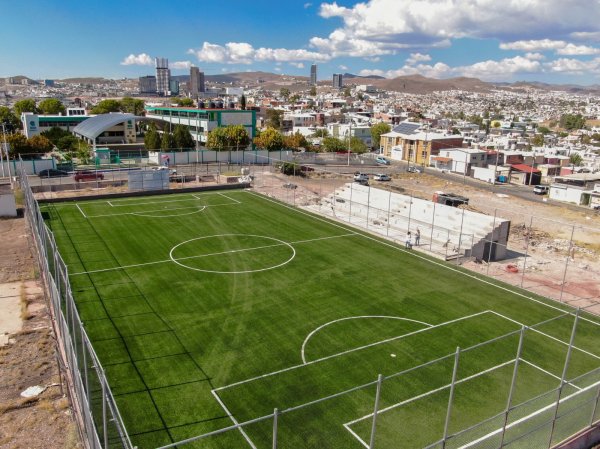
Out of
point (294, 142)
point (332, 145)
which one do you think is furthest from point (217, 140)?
point (332, 145)

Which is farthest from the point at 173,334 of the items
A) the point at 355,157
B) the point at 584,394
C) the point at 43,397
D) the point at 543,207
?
the point at 355,157

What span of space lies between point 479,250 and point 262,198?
2239 centimetres

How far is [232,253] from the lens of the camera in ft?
96.5

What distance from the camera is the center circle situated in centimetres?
2698

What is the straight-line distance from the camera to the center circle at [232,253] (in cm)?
2698

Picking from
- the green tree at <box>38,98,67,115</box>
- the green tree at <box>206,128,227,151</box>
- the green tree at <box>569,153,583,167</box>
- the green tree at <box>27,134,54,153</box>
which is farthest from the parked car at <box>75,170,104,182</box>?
the green tree at <box>38,98,67,115</box>

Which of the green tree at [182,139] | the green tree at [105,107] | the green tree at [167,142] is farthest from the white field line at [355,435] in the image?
the green tree at [105,107]

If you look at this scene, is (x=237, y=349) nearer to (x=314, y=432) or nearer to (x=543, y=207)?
(x=314, y=432)

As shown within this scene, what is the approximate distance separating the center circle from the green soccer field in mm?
137

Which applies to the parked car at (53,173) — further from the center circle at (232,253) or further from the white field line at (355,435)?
the white field line at (355,435)

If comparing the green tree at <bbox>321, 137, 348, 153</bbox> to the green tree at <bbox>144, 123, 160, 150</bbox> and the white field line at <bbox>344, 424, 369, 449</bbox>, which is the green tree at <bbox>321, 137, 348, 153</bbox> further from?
the white field line at <bbox>344, 424, 369, 449</bbox>

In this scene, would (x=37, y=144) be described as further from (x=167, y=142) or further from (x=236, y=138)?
(x=236, y=138)

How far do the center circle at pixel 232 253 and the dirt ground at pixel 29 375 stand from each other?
8.01m

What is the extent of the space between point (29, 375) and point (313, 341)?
9.97m
